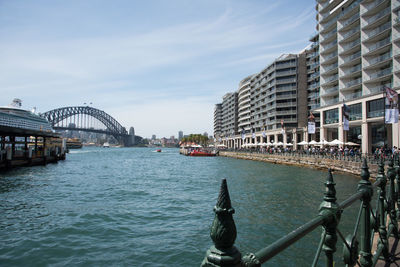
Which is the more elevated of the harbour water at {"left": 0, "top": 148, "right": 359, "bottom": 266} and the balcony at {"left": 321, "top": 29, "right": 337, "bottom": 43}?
the balcony at {"left": 321, "top": 29, "right": 337, "bottom": 43}

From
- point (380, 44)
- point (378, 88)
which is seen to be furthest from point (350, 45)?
point (378, 88)

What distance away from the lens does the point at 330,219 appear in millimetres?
2676

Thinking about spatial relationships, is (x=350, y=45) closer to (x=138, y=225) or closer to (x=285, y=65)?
(x=285, y=65)

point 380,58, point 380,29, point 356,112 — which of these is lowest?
point 356,112

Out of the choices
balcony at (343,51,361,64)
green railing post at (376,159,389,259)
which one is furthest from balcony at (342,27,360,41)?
green railing post at (376,159,389,259)

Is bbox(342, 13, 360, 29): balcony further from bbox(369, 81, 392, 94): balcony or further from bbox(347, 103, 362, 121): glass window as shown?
bbox(347, 103, 362, 121): glass window

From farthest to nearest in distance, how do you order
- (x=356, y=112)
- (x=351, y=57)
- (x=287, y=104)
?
Answer: (x=287, y=104)
(x=351, y=57)
(x=356, y=112)

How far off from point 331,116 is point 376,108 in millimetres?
13165

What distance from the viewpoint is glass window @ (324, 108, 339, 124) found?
54.4 m

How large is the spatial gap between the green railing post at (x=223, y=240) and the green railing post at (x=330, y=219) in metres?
1.35

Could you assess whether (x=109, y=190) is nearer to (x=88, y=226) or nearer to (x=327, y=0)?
(x=88, y=226)

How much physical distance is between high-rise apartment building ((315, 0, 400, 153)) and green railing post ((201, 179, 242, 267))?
149ft

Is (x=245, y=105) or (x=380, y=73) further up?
(x=245, y=105)

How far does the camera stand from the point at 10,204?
18453 millimetres
